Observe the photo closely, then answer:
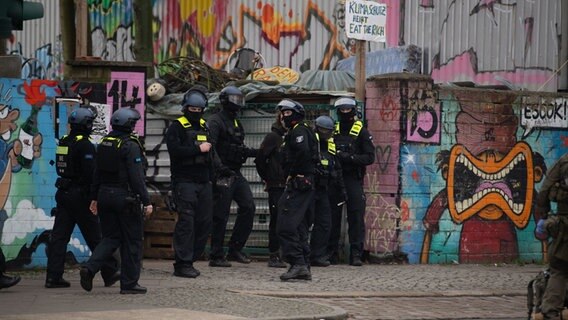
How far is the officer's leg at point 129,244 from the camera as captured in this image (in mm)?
11984

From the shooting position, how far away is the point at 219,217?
583 inches

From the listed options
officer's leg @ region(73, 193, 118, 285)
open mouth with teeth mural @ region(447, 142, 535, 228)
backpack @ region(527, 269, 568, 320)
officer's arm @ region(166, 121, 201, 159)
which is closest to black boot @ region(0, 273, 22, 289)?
officer's leg @ region(73, 193, 118, 285)

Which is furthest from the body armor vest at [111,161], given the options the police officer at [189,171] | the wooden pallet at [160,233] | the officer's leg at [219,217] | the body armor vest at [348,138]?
the body armor vest at [348,138]

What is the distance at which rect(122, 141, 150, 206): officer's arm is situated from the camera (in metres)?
12.0

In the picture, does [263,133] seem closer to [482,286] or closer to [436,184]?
[436,184]

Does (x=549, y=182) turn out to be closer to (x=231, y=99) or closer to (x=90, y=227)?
(x=231, y=99)

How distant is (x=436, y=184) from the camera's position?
16312 millimetres

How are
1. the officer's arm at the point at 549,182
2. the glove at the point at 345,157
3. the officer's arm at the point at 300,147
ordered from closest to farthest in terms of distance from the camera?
the officer's arm at the point at 549,182 → the officer's arm at the point at 300,147 → the glove at the point at 345,157

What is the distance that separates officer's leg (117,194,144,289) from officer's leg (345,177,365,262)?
13.5ft

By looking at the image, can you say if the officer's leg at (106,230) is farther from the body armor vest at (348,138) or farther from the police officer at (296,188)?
the body armor vest at (348,138)

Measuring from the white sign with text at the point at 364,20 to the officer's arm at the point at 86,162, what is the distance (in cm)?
465

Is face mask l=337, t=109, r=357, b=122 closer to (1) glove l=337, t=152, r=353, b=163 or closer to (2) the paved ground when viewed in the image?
(1) glove l=337, t=152, r=353, b=163

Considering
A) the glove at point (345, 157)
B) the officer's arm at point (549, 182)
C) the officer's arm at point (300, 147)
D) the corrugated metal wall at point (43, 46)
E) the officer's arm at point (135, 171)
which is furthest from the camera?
the corrugated metal wall at point (43, 46)

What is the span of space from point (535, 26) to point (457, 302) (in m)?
10.8
